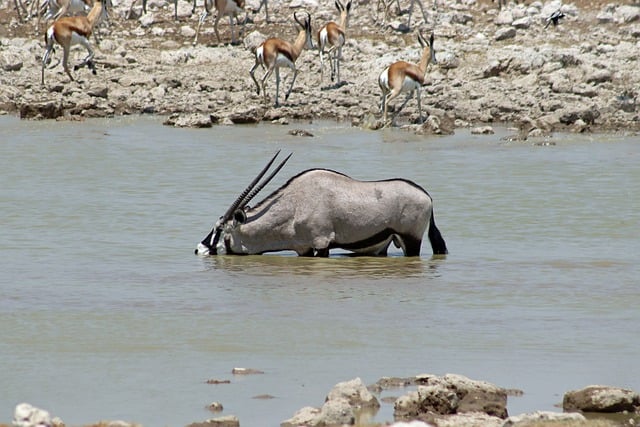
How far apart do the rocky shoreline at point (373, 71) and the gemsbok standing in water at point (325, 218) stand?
352 inches

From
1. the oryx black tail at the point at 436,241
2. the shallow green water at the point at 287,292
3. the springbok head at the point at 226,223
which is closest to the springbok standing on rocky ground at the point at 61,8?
the shallow green water at the point at 287,292

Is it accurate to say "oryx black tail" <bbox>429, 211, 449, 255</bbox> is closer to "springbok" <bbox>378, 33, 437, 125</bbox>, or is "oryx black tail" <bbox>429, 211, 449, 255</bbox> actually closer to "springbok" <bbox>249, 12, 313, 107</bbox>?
"springbok" <bbox>378, 33, 437, 125</bbox>

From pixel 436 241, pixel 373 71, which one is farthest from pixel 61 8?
pixel 436 241

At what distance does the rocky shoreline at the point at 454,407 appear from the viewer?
16.4 ft

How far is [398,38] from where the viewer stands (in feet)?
79.1

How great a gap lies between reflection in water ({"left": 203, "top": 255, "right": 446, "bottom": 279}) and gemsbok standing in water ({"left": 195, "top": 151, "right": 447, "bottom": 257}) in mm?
95

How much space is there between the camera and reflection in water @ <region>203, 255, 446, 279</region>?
30.2 ft

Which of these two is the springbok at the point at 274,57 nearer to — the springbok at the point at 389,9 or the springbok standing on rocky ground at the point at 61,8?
the springbok at the point at 389,9

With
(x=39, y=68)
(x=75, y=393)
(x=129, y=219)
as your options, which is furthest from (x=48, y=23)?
(x=75, y=393)

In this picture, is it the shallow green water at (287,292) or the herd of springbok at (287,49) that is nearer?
the shallow green water at (287,292)

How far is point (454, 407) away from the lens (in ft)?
17.5

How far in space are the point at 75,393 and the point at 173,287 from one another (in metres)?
2.99

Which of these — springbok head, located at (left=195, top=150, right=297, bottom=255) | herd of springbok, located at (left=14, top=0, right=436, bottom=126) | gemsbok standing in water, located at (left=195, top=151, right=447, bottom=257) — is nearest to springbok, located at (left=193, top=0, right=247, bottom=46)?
herd of springbok, located at (left=14, top=0, right=436, bottom=126)

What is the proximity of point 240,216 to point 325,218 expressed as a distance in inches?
26.0
